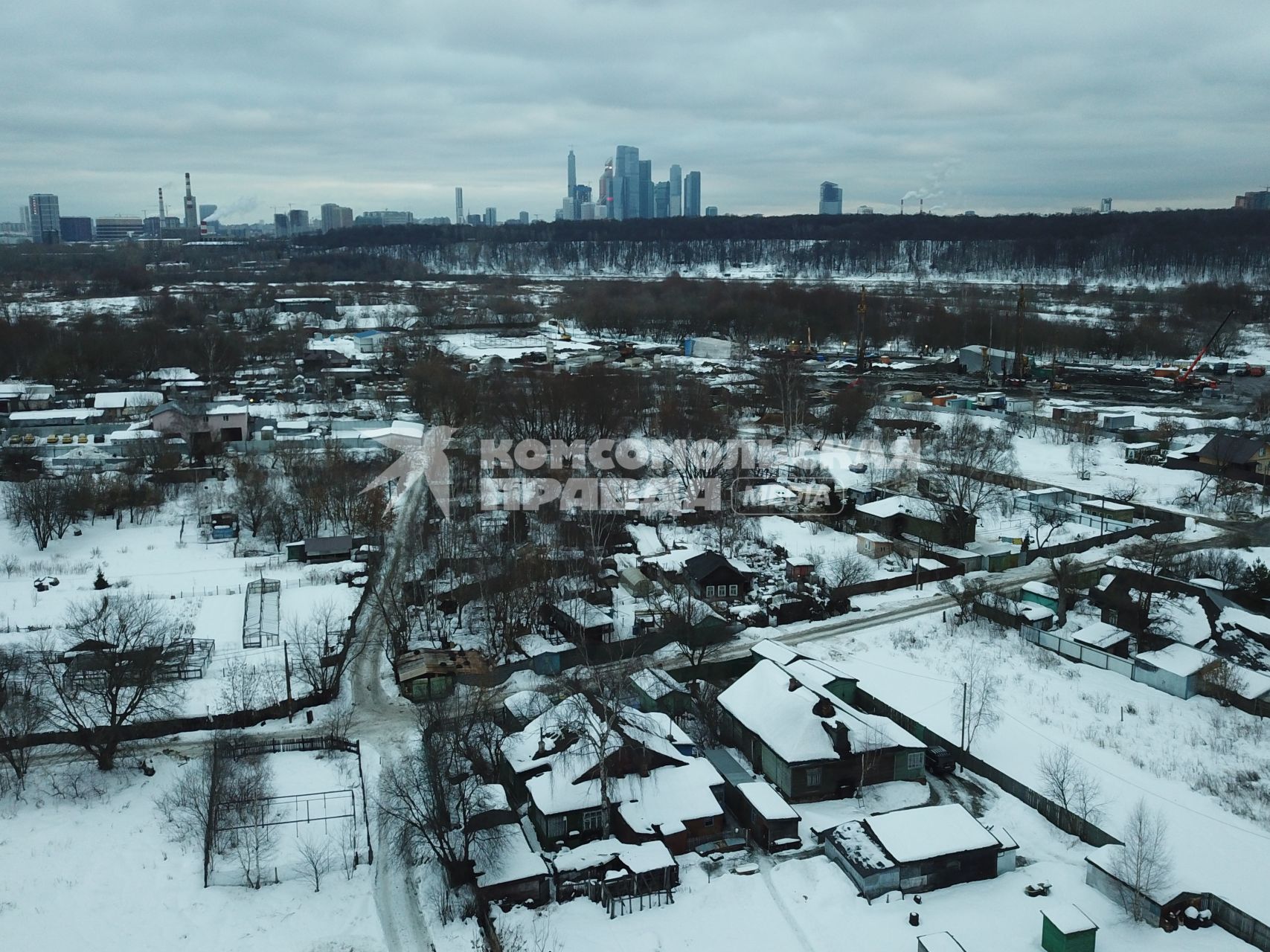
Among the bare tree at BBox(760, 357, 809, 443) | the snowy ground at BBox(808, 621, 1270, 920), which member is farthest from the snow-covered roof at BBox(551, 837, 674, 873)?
the bare tree at BBox(760, 357, 809, 443)

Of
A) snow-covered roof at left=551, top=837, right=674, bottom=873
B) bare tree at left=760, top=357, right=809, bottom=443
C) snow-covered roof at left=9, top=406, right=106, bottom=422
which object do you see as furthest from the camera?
bare tree at left=760, top=357, right=809, bottom=443

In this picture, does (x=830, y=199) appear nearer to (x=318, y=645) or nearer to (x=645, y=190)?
(x=645, y=190)

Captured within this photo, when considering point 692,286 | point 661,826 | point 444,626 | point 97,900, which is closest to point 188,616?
point 444,626

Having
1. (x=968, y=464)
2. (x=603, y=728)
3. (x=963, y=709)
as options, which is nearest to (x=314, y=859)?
(x=603, y=728)

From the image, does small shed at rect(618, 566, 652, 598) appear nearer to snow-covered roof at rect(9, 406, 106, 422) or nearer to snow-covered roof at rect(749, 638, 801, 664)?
snow-covered roof at rect(749, 638, 801, 664)

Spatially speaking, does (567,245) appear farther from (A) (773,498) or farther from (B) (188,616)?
(B) (188,616)
